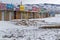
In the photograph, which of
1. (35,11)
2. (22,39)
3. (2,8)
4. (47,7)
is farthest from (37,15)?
(22,39)

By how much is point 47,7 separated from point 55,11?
498 mm

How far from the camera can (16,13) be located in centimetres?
737

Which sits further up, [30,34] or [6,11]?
[30,34]

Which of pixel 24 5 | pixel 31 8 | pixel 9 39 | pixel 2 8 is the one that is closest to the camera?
pixel 9 39

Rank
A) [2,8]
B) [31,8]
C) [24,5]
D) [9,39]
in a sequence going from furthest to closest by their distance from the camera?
[31,8], [24,5], [2,8], [9,39]

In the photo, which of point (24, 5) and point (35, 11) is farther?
point (35, 11)

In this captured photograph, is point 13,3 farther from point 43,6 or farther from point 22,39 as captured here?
point 22,39

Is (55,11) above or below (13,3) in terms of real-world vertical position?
below

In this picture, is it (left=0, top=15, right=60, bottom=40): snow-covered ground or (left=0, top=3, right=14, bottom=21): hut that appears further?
(left=0, top=3, right=14, bottom=21): hut

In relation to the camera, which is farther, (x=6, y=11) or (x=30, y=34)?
(x=6, y=11)

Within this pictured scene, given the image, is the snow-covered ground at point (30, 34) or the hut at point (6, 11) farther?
the hut at point (6, 11)

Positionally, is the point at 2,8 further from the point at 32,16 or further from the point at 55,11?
the point at 55,11

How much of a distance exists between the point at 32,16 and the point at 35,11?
0.64m

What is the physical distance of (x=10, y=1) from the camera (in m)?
7.17
